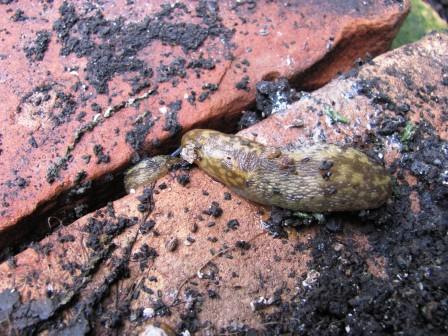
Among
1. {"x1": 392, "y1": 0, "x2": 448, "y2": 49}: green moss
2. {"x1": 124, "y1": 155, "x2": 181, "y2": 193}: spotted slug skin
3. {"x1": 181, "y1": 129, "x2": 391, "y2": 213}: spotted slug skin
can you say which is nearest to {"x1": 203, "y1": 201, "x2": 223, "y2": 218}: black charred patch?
{"x1": 181, "y1": 129, "x2": 391, "y2": 213}: spotted slug skin

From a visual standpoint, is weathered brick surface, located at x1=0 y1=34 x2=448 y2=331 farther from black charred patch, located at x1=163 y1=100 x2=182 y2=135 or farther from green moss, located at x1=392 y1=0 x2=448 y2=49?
green moss, located at x1=392 y1=0 x2=448 y2=49

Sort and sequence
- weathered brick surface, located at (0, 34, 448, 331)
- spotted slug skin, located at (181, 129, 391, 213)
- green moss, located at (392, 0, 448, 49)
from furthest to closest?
1. green moss, located at (392, 0, 448, 49)
2. spotted slug skin, located at (181, 129, 391, 213)
3. weathered brick surface, located at (0, 34, 448, 331)

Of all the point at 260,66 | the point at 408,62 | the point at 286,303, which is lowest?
the point at 286,303

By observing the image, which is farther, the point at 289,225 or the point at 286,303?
the point at 289,225

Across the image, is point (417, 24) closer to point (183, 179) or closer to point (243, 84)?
point (243, 84)

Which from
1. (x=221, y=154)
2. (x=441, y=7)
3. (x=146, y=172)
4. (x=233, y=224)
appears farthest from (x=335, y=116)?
(x=441, y=7)

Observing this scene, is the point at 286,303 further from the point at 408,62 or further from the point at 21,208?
the point at 408,62

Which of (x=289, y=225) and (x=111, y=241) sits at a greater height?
(x=111, y=241)

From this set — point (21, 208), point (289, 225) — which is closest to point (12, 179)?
point (21, 208)
